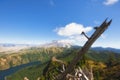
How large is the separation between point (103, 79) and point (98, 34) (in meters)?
143

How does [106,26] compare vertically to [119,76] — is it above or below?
above

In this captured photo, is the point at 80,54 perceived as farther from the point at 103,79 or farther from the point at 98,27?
the point at 103,79

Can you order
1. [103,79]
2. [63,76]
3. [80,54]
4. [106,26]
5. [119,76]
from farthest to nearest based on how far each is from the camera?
[103,79]
[119,76]
[63,76]
[80,54]
[106,26]

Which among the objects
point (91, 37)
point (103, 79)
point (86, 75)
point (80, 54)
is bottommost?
point (103, 79)

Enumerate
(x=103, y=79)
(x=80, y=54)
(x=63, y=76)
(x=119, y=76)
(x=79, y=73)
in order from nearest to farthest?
(x=80, y=54) → (x=63, y=76) → (x=79, y=73) → (x=119, y=76) → (x=103, y=79)

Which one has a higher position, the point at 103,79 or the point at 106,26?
the point at 106,26

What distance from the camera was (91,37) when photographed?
7.55 meters

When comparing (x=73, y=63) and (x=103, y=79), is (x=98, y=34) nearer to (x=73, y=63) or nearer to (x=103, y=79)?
(x=73, y=63)

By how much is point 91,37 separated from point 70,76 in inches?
83.2

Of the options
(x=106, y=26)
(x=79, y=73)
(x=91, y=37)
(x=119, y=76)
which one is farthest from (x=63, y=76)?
(x=119, y=76)

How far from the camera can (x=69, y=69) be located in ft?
27.4

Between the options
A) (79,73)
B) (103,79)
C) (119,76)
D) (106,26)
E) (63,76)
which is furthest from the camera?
(103,79)

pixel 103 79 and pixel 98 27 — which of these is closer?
pixel 98 27

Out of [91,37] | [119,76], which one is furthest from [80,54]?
[119,76]
